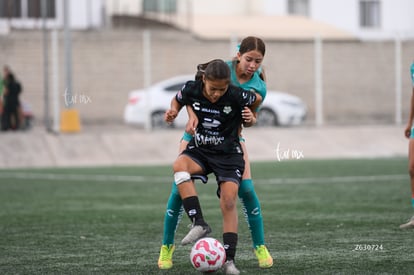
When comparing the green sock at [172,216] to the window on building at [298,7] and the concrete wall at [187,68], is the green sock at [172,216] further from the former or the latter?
the window on building at [298,7]

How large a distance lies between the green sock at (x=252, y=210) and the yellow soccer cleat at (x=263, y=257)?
0.16 feet

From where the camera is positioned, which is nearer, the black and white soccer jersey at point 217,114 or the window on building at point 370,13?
the black and white soccer jersey at point 217,114

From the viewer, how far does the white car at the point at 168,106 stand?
95.1 ft

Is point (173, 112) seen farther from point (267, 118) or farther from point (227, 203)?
point (267, 118)

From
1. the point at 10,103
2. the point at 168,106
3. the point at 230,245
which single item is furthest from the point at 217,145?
the point at 168,106

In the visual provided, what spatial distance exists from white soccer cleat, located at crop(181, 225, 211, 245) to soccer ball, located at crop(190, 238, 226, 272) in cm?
6

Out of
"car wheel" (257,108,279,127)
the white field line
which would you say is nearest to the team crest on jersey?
the white field line

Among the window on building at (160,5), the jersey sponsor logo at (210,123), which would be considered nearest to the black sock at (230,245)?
the jersey sponsor logo at (210,123)

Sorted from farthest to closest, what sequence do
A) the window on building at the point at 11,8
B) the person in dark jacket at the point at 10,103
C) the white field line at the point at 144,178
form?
1. the window on building at the point at 11,8
2. the person in dark jacket at the point at 10,103
3. the white field line at the point at 144,178

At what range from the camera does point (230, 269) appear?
752cm

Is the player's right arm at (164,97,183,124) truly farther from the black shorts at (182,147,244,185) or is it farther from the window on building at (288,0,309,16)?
the window on building at (288,0,309,16)

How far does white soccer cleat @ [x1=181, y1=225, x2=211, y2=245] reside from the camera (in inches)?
291

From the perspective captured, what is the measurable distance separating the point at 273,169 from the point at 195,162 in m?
13.7

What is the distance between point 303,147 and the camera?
2756cm
